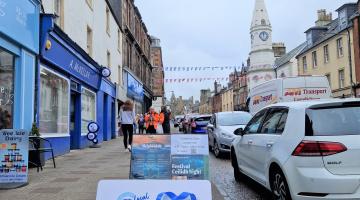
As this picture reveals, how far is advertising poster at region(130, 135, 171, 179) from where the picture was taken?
6090mm

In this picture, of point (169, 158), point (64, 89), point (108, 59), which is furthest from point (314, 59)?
point (169, 158)

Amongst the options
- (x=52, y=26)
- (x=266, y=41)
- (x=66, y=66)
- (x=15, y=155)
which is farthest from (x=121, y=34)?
(x=266, y=41)

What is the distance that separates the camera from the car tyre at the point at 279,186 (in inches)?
211

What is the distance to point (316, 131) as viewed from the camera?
516 cm

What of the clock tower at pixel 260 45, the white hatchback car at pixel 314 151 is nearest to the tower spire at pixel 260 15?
the clock tower at pixel 260 45

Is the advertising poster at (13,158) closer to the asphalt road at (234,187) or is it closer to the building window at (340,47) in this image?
the asphalt road at (234,187)

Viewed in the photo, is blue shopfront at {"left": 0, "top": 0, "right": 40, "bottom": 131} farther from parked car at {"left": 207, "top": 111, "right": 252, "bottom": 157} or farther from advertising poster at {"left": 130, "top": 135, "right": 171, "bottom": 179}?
parked car at {"left": 207, "top": 111, "right": 252, "bottom": 157}

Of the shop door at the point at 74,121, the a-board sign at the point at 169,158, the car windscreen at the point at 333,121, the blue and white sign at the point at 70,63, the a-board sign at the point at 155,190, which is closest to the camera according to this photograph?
the a-board sign at the point at 155,190

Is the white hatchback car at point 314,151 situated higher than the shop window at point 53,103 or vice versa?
the shop window at point 53,103

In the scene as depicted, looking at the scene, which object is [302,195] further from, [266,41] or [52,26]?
[266,41]

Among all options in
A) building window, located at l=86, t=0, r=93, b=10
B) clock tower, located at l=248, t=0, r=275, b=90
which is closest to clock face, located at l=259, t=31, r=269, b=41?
clock tower, located at l=248, t=0, r=275, b=90

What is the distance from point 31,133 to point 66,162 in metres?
1.87

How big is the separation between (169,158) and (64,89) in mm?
9534

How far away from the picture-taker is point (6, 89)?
9852 mm
